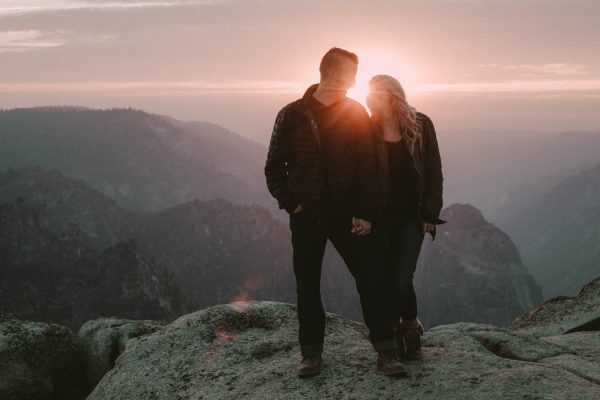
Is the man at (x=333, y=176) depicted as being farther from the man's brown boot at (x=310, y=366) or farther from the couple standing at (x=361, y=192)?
the man's brown boot at (x=310, y=366)

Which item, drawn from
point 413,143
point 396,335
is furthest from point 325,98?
point 396,335

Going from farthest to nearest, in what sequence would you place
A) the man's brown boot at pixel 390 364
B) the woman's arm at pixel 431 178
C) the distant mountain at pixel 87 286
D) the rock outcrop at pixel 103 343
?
the distant mountain at pixel 87 286, the rock outcrop at pixel 103 343, the woman's arm at pixel 431 178, the man's brown boot at pixel 390 364

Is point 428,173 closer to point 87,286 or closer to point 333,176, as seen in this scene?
point 333,176

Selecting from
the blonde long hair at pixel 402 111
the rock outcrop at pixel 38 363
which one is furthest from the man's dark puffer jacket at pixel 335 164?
the rock outcrop at pixel 38 363

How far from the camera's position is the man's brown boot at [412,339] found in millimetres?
9625

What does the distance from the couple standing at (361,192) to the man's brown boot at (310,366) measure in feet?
0.05

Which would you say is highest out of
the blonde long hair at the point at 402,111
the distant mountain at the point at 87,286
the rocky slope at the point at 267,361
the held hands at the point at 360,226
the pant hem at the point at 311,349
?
the blonde long hair at the point at 402,111

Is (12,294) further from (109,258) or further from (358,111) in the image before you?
(358,111)

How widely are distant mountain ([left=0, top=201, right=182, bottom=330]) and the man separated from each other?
158 metres

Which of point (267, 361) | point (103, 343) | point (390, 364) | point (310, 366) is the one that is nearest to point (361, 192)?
point (390, 364)

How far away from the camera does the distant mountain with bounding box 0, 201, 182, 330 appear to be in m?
162

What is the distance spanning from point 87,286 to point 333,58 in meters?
183

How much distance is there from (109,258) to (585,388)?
18829cm

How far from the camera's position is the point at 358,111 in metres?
8.62
